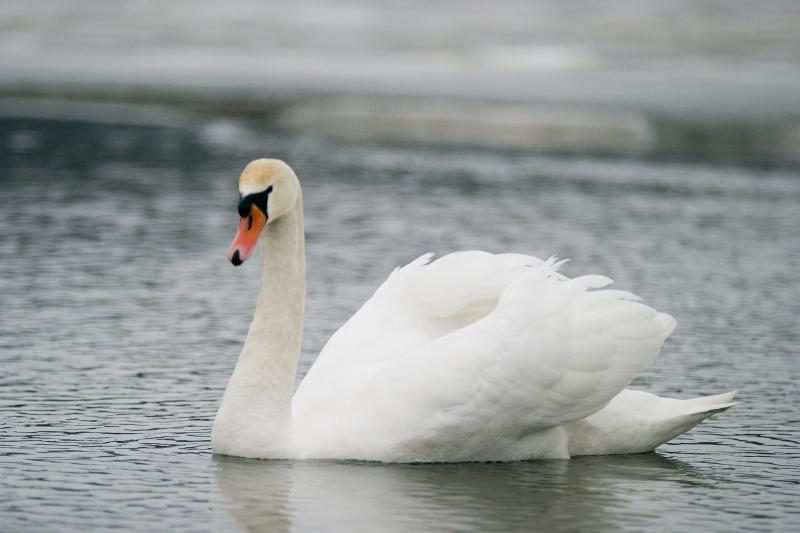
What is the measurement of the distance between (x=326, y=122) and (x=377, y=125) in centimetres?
83

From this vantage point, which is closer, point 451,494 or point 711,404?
point 451,494

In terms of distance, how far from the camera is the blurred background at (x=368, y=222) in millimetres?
7023

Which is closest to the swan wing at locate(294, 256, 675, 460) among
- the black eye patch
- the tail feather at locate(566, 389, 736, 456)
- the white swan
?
the white swan

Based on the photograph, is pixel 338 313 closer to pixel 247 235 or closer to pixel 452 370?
pixel 247 235

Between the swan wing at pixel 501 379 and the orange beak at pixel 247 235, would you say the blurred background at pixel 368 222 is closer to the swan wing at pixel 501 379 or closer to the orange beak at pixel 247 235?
the swan wing at pixel 501 379

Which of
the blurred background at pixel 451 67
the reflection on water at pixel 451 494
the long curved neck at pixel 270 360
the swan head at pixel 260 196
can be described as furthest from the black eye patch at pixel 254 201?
the blurred background at pixel 451 67

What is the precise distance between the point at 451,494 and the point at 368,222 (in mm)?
8866

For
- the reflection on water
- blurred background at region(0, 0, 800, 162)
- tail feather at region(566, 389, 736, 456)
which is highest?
blurred background at region(0, 0, 800, 162)

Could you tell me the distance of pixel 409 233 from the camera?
49.3 feet

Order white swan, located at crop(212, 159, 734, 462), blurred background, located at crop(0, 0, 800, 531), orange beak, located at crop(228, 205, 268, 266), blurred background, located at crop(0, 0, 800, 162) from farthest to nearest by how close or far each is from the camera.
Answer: blurred background, located at crop(0, 0, 800, 162) < white swan, located at crop(212, 159, 734, 462) < orange beak, located at crop(228, 205, 268, 266) < blurred background, located at crop(0, 0, 800, 531)

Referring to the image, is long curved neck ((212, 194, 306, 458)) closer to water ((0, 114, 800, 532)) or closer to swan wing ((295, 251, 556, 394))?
water ((0, 114, 800, 532))

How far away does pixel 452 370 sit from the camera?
286 inches

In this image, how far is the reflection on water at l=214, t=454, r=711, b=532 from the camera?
6516 mm

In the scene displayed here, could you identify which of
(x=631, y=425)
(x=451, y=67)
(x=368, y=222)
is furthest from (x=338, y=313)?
(x=451, y=67)
